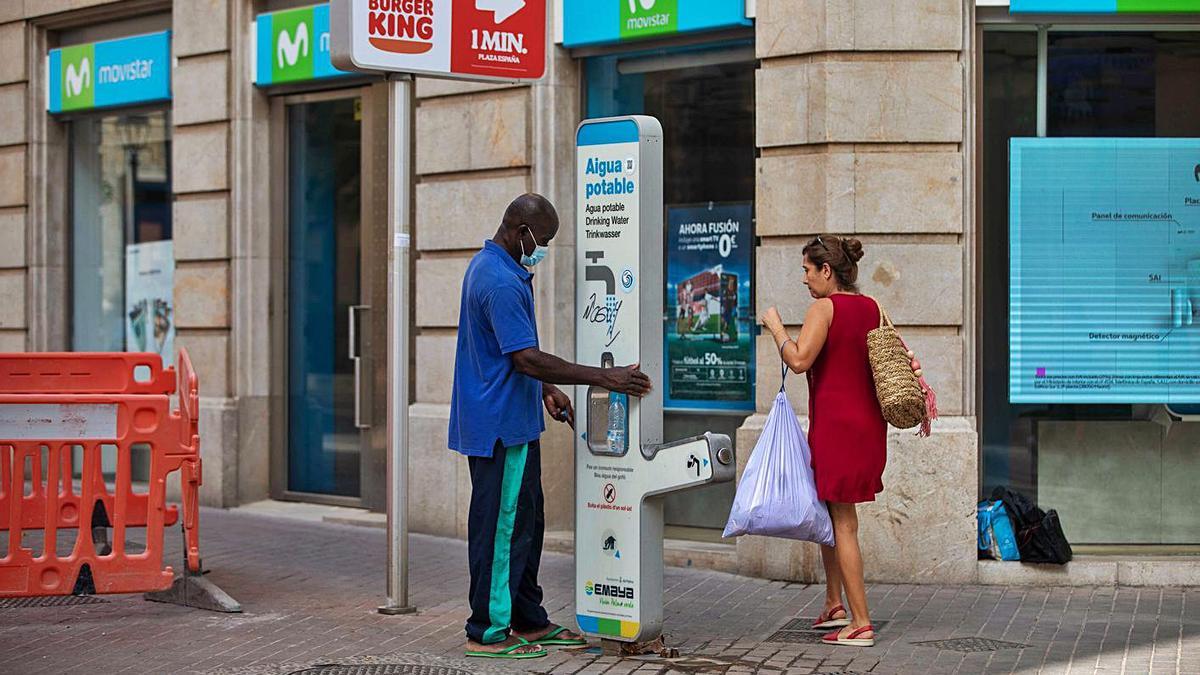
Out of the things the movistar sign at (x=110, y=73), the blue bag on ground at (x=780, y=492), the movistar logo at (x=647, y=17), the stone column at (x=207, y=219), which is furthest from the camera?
the movistar sign at (x=110, y=73)

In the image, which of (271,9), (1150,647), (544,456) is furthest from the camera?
(271,9)

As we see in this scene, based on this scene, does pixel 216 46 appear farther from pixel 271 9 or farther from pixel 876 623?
pixel 876 623

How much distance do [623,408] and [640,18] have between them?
3.80 metres

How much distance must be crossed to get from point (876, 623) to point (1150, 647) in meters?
1.25

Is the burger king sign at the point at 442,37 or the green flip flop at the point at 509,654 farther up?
the burger king sign at the point at 442,37

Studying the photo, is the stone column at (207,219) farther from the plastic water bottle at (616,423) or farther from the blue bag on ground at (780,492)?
the blue bag on ground at (780,492)

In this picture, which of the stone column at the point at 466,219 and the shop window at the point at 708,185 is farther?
the stone column at the point at 466,219

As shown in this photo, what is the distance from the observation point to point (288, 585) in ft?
29.8

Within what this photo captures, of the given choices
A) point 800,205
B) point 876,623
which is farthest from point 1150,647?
point 800,205

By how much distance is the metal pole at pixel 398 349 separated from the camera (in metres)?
8.01

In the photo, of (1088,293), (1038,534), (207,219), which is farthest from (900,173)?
(207,219)

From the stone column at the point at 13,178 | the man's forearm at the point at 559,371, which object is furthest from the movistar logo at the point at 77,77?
the man's forearm at the point at 559,371

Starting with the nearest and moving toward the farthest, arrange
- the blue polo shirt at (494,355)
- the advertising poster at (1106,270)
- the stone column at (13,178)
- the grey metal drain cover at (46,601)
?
the blue polo shirt at (494,355) → the grey metal drain cover at (46,601) → the advertising poster at (1106,270) → the stone column at (13,178)

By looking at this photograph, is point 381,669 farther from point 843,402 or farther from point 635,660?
point 843,402
